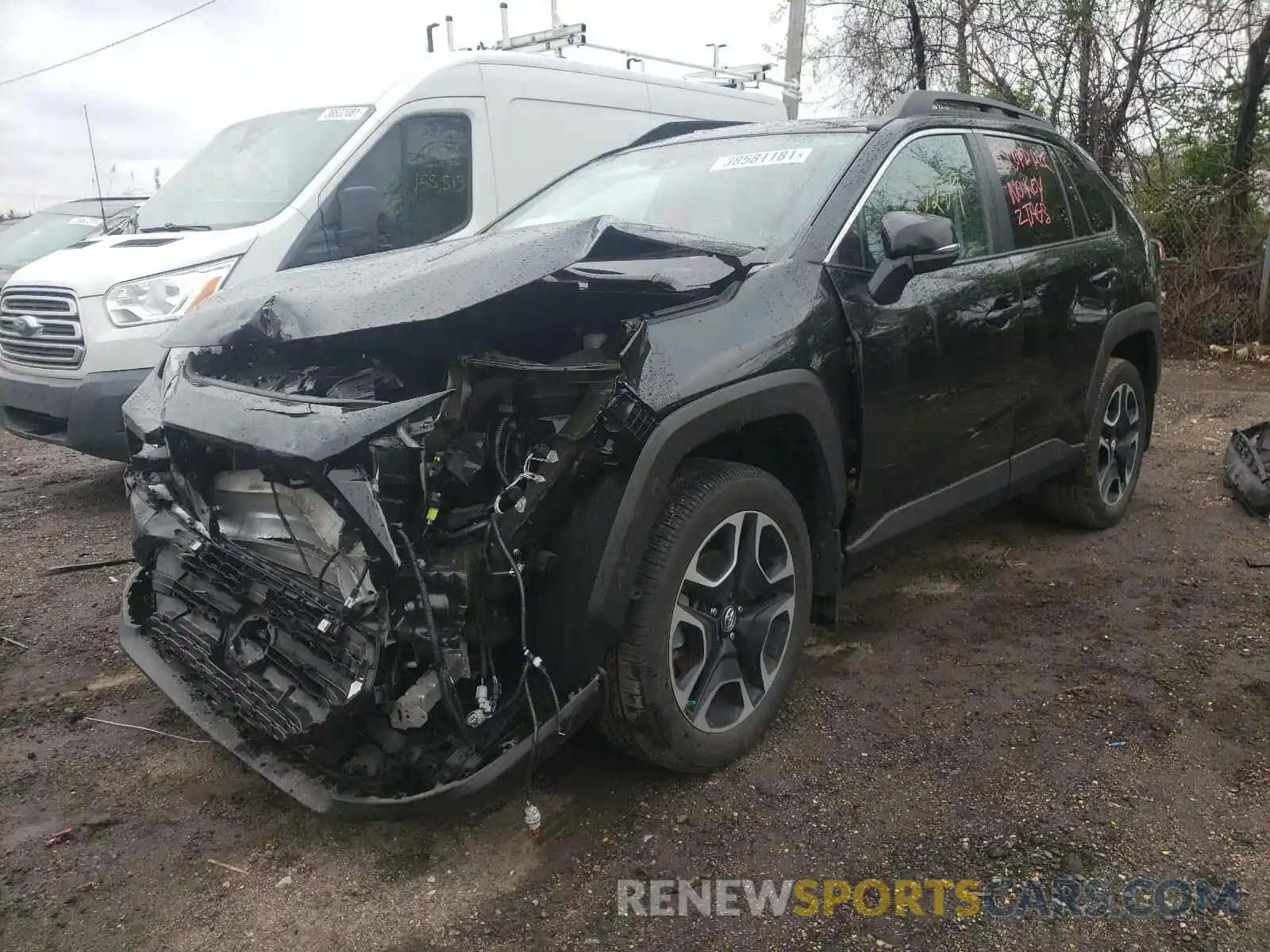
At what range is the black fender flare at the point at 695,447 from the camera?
2293mm

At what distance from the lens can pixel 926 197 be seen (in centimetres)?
344

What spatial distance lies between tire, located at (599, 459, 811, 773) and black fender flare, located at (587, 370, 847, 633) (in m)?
0.09

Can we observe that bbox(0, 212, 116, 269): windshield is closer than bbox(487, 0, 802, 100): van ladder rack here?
No

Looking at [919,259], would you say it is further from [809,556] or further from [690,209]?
[809,556]

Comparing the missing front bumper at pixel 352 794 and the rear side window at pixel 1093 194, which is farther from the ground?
the rear side window at pixel 1093 194

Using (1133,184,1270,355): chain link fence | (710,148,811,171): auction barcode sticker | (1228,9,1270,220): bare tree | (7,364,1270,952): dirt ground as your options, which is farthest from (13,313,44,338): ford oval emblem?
(1228,9,1270,220): bare tree

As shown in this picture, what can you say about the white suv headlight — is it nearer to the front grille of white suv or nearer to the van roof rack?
the front grille of white suv

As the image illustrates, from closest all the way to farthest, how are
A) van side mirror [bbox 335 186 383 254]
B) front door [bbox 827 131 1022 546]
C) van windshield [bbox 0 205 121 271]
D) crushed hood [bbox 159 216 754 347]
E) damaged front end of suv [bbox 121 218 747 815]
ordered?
damaged front end of suv [bbox 121 218 747 815] < crushed hood [bbox 159 216 754 347] < front door [bbox 827 131 1022 546] < van side mirror [bbox 335 186 383 254] < van windshield [bbox 0 205 121 271]

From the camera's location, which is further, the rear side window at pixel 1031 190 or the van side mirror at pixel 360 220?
the van side mirror at pixel 360 220

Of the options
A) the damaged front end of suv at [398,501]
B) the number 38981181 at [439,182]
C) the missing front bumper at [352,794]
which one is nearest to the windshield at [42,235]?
the number 38981181 at [439,182]

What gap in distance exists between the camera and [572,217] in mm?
3785

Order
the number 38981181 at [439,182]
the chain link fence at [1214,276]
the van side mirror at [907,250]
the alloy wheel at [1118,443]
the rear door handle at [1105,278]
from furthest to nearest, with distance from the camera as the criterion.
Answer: the chain link fence at [1214,276] < the number 38981181 at [439,182] < the alloy wheel at [1118,443] < the rear door handle at [1105,278] < the van side mirror at [907,250]

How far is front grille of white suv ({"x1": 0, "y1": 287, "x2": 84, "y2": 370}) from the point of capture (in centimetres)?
516

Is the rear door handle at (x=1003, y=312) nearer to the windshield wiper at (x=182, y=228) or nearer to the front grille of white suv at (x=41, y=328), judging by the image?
the windshield wiper at (x=182, y=228)
